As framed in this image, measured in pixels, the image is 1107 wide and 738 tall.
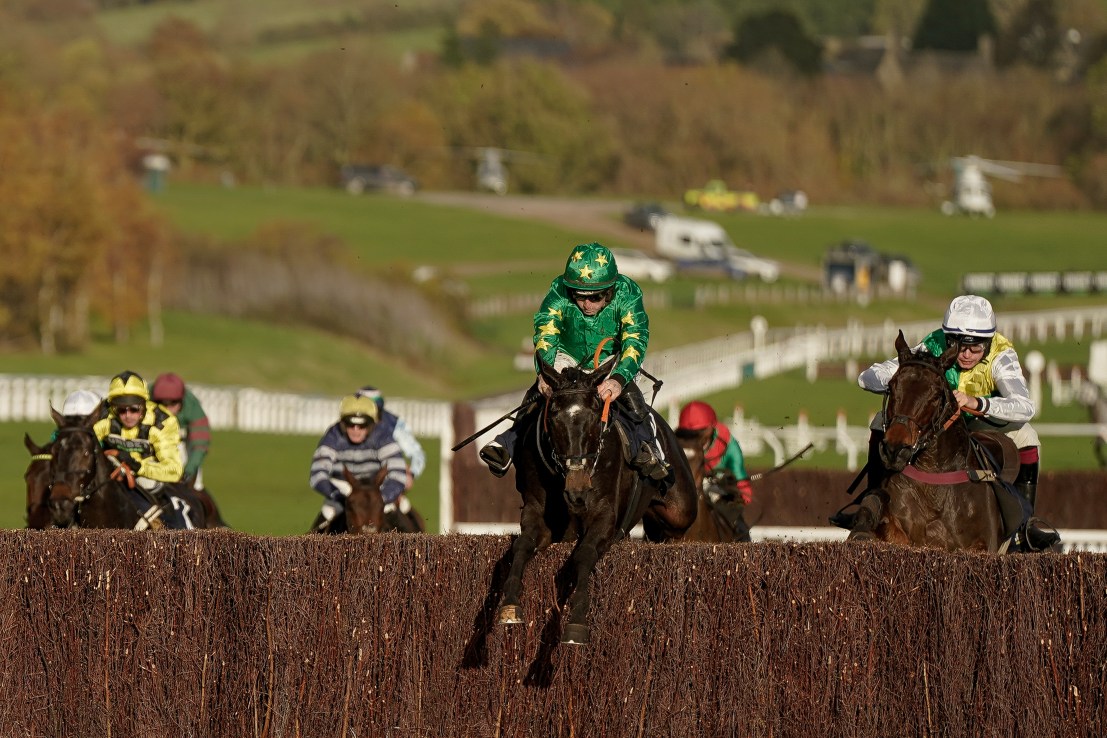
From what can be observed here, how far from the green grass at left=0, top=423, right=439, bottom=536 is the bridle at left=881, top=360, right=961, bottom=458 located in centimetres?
1077

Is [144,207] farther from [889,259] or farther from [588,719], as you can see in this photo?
[588,719]

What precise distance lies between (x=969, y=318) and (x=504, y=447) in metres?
2.56

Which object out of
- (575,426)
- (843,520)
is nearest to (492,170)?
(843,520)

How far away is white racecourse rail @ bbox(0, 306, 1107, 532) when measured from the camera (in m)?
27.4

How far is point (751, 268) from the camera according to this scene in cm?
6962

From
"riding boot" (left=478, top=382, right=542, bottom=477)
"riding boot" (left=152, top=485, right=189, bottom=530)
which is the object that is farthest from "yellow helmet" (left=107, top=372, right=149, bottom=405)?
"riding boot" (left=478, top=382, right=542, bottom=477)

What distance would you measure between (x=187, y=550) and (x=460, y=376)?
40298 millimetres

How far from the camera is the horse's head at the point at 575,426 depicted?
930cm

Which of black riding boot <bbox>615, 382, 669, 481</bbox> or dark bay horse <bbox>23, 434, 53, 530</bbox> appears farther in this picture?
dark bay horse <bbox>23, 434, 53, 530</bbox>

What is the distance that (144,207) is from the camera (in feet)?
184

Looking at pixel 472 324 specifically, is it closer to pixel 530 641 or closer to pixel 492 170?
pixel 492 170

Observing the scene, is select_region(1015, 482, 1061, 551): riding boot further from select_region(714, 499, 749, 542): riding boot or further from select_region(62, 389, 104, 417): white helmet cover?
select_region(62, 389, 104, 417): white helmet cover

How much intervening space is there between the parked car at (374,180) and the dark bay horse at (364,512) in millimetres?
75586

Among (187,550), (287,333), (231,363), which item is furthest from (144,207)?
(187,550)
